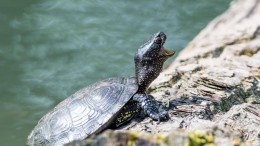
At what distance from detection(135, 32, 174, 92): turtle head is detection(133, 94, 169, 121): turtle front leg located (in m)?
0.16

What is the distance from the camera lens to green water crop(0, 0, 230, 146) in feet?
25.3

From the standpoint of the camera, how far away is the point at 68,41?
9.42 metres

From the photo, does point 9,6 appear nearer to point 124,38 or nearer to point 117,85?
point 124,38

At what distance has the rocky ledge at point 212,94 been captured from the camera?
2.77 metres

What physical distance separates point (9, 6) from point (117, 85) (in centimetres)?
668

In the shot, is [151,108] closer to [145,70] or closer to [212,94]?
[145,70]

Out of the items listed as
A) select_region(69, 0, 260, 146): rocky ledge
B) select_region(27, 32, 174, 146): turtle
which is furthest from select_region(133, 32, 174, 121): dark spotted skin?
select_region(69, 0, 260, 146): rocky ledge

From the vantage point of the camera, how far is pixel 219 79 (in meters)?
4.86

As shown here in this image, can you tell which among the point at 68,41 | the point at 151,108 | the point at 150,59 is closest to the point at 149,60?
the point at 150,59

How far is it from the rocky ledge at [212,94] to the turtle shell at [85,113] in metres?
0.20

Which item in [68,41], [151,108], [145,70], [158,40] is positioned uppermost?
[68,41]

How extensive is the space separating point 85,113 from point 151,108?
52 centimetres

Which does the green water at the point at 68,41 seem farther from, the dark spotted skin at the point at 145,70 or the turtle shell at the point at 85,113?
the dark spotted skin at the point at 145,70

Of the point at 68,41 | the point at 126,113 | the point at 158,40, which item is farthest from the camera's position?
the point at 68,41
